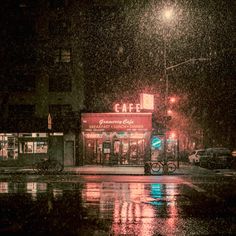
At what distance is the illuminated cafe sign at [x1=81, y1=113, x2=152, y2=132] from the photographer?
4134 centimetres

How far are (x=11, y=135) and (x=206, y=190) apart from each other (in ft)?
80.6

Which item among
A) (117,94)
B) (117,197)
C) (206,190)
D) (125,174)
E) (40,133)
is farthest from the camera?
(117,94)

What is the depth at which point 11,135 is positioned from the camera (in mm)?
40719

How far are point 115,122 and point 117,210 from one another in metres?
26.9

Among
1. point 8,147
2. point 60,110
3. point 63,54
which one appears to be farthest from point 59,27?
point 8,147

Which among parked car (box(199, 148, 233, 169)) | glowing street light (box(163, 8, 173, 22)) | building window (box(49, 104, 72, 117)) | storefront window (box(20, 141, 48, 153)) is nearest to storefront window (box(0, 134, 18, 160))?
storefront window (box(20, 141, 48, 153))

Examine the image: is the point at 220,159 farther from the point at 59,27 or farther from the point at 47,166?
the point at 59,27

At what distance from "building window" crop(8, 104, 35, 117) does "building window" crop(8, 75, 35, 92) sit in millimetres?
1622

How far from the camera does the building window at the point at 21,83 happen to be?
42.2 meters

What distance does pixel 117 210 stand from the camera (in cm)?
1460

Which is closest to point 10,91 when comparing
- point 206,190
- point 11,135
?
point 11,135

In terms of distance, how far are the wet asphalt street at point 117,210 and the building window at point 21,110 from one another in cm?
2019

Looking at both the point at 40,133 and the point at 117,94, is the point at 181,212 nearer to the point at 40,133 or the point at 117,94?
the point at 40,133

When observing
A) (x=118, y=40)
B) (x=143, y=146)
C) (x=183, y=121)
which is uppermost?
(x=118, y=40)
